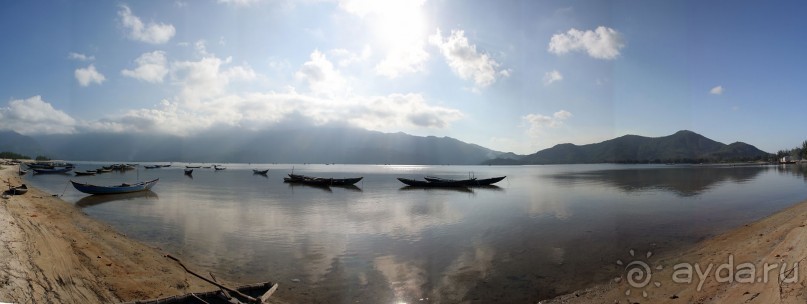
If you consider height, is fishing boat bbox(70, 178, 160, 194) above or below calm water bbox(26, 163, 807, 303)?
above

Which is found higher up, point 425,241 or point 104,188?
point 104,188

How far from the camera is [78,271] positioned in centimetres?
940

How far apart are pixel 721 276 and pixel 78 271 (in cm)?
1677

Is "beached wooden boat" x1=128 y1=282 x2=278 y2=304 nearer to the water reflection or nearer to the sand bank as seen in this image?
the sand bank

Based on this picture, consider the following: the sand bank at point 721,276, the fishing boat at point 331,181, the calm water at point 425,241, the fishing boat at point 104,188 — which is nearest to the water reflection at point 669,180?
the calm water at point 425,241

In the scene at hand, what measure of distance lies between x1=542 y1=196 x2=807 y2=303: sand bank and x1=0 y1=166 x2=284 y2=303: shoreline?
451 inches

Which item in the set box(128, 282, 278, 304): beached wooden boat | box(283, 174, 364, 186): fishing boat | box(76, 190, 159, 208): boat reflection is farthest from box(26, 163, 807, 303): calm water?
box(283, 174, 364, 186): fishing boat

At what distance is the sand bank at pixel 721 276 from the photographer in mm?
6469

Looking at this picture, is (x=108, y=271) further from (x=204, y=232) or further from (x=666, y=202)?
(x=666, y=202)

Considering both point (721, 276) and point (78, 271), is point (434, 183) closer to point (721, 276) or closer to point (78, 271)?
point (721, 276)

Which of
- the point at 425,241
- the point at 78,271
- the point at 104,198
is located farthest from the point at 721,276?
the point at 104,198

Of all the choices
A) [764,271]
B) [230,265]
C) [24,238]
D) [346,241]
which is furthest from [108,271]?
[764,271]

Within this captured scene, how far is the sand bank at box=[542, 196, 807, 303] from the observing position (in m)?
6.47

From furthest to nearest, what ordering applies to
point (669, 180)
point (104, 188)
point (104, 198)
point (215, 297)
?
point (669, 180), point (104, 188), point (104, 198), point (215, 297)
